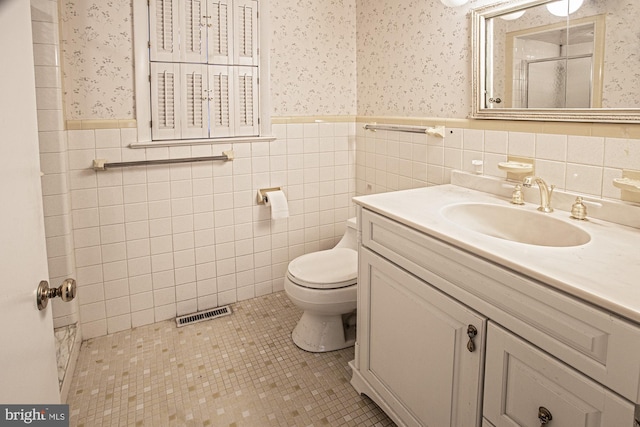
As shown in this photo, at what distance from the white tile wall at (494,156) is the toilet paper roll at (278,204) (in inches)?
22.8

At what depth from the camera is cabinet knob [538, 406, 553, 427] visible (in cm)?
102

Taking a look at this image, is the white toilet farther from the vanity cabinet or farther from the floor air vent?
the floor air vent

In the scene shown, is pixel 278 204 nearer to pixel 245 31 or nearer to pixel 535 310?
pixel 245 31

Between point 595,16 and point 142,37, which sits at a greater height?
point 142,37

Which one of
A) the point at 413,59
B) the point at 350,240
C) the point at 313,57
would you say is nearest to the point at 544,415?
the point at 350,240

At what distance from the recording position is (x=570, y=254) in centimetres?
112

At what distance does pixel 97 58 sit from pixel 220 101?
24.5 inches

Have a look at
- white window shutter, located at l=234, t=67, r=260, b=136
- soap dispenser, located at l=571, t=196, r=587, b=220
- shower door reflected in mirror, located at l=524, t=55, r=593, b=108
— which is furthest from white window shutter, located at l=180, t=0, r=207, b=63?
soap dispenser, located at l=571, t=196, r=587, b=220

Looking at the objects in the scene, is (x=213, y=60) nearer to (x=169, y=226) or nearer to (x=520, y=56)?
(x=169, y=226)

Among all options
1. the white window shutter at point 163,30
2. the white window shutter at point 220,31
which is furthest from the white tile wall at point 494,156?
the white window shutter at point 163,30

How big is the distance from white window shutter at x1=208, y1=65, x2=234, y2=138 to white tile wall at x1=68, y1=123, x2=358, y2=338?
0.11m

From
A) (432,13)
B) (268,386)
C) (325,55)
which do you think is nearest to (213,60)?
(325,55)

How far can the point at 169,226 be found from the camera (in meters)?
2.44

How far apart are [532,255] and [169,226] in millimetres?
1913
